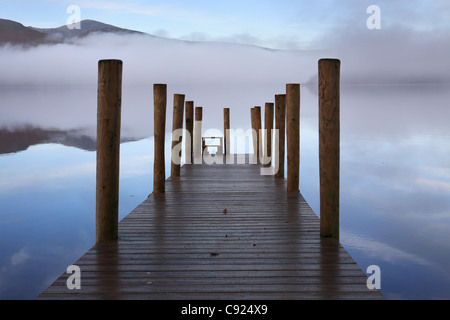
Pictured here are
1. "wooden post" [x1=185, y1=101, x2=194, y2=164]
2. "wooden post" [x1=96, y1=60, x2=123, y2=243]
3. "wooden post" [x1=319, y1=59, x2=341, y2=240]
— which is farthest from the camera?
"wooden post" [x1=185, y1=101, x2=194, y2=164]

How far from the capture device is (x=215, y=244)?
4816 millimetres

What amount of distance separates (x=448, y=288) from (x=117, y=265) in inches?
214

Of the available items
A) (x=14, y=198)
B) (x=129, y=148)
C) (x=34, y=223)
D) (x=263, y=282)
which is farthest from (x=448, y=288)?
(x=129, y=148)

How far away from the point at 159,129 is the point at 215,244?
3005 millimetres

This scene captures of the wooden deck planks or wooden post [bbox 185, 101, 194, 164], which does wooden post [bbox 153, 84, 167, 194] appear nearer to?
the wooden deck planks

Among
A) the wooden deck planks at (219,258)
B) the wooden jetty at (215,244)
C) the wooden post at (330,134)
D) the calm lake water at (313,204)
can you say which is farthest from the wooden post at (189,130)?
the wooden post at (330,134)

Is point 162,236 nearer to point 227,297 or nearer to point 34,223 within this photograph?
point 227,297

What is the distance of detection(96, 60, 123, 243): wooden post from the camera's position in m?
4.67

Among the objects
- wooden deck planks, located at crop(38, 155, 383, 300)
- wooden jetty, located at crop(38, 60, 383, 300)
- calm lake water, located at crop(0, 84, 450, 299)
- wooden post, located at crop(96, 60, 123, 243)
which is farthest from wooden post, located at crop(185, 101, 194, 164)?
wooden post, located at crop(96, 60, 123, 243)

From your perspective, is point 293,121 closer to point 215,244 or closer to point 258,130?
point 215,244

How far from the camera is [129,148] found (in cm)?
2275

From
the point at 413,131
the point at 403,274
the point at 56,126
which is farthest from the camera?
the point at 56,126

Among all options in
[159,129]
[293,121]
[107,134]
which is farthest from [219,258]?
[293,121]
